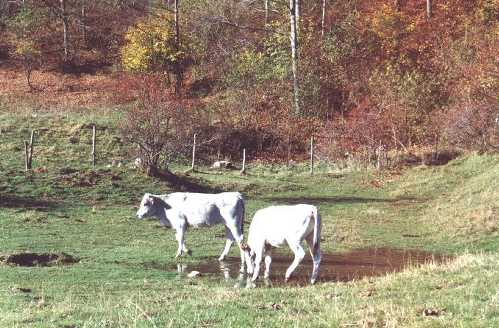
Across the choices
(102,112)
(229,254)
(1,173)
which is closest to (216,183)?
(1,173)

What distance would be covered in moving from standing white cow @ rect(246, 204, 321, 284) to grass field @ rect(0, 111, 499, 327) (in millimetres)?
900

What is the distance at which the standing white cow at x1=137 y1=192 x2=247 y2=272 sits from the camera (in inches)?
704

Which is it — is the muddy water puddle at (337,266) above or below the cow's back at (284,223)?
below

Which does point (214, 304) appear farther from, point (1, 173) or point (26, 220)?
point (1, 173)

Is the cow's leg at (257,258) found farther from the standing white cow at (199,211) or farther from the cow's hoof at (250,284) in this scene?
the standing white cow at (199,211)

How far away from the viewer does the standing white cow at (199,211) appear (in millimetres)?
17875

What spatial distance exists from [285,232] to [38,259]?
593 cm

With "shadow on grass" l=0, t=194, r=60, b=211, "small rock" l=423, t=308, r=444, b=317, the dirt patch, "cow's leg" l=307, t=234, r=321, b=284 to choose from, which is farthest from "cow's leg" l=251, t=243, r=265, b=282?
"shadow on grass" l=0, t=194, r=60, b=211

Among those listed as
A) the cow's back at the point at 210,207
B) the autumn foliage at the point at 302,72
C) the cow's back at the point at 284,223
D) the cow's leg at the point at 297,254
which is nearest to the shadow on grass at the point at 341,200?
the autumn foliage at the point at 302,72

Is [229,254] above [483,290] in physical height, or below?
below

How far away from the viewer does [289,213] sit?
1465 cm

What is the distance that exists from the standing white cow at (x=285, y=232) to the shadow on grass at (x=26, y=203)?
12.0 meters

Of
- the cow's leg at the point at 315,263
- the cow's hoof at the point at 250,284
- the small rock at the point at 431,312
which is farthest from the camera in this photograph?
the cow's leg at the point at 315,263

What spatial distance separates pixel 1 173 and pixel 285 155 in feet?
68.6
